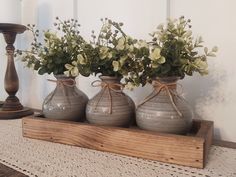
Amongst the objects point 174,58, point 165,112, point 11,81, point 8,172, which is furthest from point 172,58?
point 11,81

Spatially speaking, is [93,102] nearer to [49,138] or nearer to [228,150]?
[49,138]

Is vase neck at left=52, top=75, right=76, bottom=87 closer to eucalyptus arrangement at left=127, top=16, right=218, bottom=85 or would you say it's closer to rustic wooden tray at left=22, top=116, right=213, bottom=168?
rustic wooden tray at left=22, top=116, right=213, bottom=168

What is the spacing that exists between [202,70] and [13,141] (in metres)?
0.49

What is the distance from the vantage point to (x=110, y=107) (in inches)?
23.1

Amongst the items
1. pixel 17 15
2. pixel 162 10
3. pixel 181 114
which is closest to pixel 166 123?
pixel 181 114

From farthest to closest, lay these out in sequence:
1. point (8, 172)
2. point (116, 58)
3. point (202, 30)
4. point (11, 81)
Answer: point (11, 81) < point (202, 30) < point (116, 58) < point (8, 172)

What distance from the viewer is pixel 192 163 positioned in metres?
0.48

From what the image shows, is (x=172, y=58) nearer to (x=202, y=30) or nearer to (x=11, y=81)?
(x=202, y=30)

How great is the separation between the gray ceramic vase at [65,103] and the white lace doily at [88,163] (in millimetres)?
81

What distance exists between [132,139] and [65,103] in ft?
0.72

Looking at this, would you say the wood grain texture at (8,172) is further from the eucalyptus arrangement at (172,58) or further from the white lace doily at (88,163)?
the eucalyptus arrangement at (172,58)

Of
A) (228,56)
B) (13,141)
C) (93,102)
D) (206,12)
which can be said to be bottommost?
(13,141)

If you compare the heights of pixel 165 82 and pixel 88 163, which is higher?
pixel 165 82

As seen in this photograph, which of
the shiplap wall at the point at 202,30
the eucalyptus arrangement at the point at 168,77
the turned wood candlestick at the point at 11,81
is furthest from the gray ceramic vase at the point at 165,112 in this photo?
the turned wood candlestick at the point at 11,81
